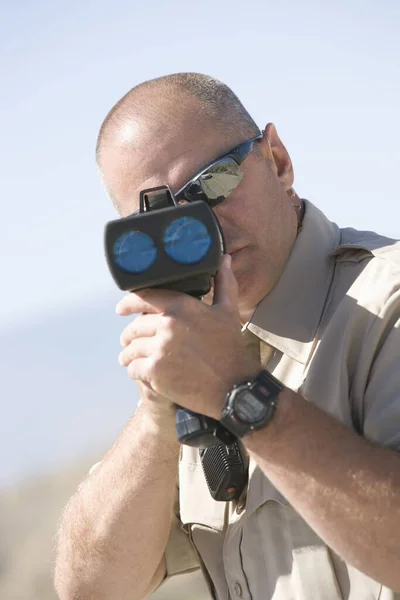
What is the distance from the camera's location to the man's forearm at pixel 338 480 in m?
2.39

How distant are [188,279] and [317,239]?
961 millimetres

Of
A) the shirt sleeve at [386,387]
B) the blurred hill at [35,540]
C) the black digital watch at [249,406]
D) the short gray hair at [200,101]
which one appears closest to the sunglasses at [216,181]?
the short gray hair at [200,101]

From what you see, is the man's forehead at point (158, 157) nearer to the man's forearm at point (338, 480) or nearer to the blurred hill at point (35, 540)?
the man's forearm at point (338, 480)

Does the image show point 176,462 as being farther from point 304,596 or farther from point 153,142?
point 153,142

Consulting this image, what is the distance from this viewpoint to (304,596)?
2.89m

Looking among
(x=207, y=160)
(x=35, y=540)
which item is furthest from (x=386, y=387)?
(x=35, y=540)

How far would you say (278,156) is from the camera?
3.70 m

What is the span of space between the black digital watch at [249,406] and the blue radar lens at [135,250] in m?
0.39

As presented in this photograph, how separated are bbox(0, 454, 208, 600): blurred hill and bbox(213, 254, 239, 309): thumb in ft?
5.57

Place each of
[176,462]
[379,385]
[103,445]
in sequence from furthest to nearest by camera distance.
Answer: [103,445] < [176,462] < [379,385]

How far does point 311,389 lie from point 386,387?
34cm

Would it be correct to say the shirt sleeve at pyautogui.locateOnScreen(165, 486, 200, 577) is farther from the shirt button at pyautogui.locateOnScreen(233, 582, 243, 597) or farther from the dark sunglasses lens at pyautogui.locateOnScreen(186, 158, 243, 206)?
the dark sunglasses lens at pyautogui.locateOnScreen(186, 158, 243, 206)

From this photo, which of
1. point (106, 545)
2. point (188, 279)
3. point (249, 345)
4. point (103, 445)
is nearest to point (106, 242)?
point (188, 279)

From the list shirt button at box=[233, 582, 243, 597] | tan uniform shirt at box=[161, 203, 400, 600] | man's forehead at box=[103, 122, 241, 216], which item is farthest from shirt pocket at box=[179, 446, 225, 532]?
man's forehead at box=[103, 122, 241, 216]
